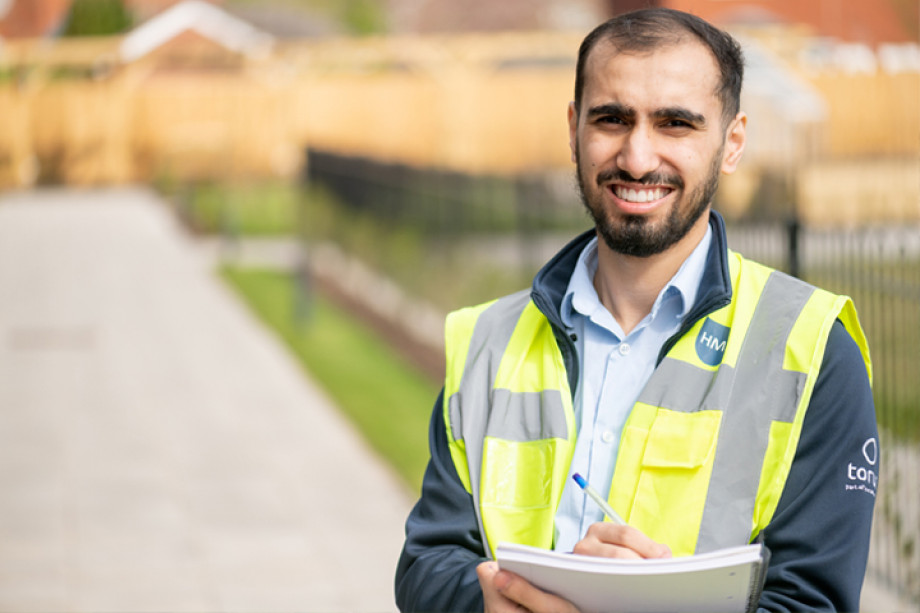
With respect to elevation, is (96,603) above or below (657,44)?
below

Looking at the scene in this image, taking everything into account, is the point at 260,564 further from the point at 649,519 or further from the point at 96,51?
the point at 96,51

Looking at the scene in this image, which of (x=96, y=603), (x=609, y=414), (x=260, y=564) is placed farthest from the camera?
(x=260, y=564)

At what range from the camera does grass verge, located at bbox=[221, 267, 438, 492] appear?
26.6 ft

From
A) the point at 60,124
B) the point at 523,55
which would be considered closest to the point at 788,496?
the point at 523,55

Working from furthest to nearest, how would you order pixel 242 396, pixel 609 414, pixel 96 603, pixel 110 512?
pixel 242 396, pixel 110 512, pixel 96 603, pixel 609 414

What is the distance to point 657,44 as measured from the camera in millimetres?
1941

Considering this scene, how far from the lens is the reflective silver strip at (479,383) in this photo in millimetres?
2070

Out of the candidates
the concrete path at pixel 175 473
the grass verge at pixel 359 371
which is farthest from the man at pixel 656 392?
the grass verge at pixel 359 371

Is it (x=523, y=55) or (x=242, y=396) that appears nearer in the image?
(x=242, y=396)

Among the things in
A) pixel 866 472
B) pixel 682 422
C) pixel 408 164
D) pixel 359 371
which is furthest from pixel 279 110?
pixel 866 472

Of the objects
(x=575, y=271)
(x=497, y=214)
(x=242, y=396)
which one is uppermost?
(x=575, y=271)

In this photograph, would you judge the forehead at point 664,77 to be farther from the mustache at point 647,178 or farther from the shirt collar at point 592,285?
the shirt collar at point 592,285

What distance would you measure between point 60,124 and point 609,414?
103 ft

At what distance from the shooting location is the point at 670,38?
1944 mm
